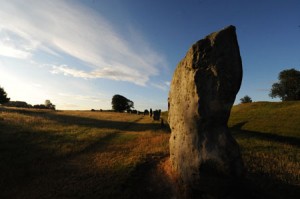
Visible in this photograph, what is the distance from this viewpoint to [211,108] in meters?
12.9

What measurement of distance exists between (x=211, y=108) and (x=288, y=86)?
10020cm

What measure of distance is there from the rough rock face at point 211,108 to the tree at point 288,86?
321 ft

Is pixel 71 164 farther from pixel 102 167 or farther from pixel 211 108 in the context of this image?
pixel 211 108

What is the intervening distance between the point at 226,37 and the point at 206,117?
15.1ft

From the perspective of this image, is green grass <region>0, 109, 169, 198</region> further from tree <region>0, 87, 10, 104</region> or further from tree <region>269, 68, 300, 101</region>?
tree <region>269, 68, 300, 101</region>

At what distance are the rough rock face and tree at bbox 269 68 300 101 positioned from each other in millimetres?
97850

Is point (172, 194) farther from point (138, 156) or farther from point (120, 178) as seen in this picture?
point (138, 156)

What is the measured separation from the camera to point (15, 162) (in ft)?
60.8

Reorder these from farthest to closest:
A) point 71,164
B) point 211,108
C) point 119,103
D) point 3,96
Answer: point 119,103, point 3,96, point 71,164, point 211,108

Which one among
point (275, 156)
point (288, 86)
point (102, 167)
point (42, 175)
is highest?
point (288, 86)

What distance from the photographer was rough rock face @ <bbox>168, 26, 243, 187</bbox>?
12.4 m

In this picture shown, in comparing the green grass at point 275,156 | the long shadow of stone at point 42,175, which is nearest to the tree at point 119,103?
the green grass at point 275,156

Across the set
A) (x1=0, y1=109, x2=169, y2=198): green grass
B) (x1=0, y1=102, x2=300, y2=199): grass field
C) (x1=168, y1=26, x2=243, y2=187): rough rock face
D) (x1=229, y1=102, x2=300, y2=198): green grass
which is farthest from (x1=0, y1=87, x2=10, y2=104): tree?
(x1=168, y1=26, x2=243, y2=187): rough rock face

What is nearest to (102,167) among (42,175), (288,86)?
(42,175)
